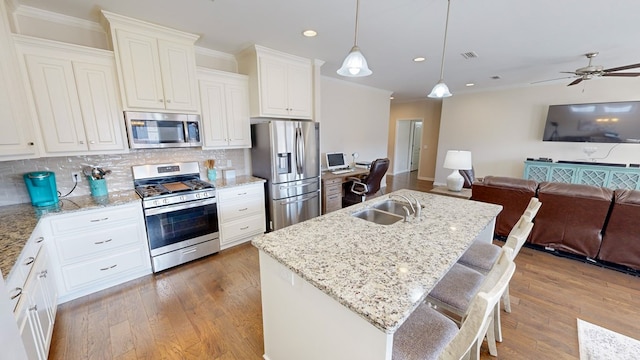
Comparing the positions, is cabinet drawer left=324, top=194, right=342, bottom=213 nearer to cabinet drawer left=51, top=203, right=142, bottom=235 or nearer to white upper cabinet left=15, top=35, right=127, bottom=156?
cabinet drawer left=51, top=203, right=142, bottom=235

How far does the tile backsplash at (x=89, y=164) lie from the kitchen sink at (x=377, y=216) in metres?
2.34

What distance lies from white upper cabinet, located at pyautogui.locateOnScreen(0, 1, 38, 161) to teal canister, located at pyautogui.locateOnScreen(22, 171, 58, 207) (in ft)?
0.64

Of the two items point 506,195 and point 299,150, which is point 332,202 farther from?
point 506,195

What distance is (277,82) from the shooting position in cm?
334

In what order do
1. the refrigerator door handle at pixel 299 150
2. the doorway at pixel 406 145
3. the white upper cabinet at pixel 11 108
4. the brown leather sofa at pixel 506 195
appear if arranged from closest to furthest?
the white upper cabinet at pixel 11 108
the brown leather sofa at pixel 506 195
the refrigerator door handle at pixel 299 150
the doorway at pixel 406 145

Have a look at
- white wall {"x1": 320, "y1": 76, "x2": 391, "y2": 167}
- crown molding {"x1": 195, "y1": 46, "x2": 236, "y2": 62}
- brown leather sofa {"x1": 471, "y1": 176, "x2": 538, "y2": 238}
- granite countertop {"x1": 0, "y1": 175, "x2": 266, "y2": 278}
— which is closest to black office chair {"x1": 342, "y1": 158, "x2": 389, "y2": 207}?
white wall {"x1": 320, "y1": 76, "x2": 391, "y2": 167}

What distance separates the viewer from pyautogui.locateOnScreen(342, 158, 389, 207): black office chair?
4105 mm

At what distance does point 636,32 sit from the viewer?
2.63 meters

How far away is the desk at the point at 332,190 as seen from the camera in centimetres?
404

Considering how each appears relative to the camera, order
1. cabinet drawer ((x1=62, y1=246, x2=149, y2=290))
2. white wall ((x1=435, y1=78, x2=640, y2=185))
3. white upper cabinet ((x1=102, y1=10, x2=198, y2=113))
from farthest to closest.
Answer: white wall ((x1=435, y1=78, x2=640, y2=185)), white upper cabinet ((x1=102, y1=10, x2=198, y2=113)), cabinet drawer ((x1=62, y1=246, x2=149, y2=290))

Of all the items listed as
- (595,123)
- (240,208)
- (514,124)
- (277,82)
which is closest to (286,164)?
(240,208)

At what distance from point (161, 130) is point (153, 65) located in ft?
2.19

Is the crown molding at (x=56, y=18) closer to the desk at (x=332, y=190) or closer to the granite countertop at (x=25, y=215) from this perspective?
the granite countertop at (x=25, y=215)

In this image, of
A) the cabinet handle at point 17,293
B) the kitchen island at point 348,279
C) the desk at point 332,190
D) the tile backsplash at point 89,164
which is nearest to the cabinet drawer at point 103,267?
the tile backsplash at point 89,164
